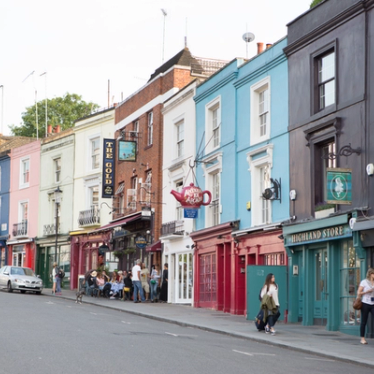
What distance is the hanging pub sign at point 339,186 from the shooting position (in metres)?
19.7

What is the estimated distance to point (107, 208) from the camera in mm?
42531

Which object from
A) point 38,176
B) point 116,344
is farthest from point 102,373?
point 38,176

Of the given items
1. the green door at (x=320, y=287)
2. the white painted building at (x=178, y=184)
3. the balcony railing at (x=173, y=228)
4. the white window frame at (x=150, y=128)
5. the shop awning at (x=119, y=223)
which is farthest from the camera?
the white window frame at (x=150, y=128)

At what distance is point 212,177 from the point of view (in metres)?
31.0

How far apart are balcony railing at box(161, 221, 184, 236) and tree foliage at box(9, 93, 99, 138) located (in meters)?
34.5

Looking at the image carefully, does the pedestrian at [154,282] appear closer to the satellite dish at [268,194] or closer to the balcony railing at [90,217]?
the balcony railing at [90,217]

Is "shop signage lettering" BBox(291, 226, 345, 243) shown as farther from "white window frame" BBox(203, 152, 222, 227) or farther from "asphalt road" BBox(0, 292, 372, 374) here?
"white window frame" BBox(203, 152, 222, 227)

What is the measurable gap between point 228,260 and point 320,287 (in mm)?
6892

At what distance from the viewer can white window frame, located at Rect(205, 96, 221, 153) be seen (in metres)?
30.2

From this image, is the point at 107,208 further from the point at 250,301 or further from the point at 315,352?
the point at 315,352

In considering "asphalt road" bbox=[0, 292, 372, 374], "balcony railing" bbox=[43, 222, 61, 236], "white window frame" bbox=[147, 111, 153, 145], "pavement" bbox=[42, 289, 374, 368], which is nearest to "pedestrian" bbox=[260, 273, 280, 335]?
"pavement" bbox=[42, 289, 374, 368]

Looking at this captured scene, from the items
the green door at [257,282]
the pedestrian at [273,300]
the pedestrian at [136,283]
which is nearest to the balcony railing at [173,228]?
the pedestrian at [136,283]

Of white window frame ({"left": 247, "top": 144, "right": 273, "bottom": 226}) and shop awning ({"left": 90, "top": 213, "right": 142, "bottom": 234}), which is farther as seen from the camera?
shop awning ({"left": 90, "top": 213, "right": 142, "bottom": 234})

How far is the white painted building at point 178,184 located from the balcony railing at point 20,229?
17.7m
